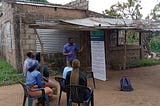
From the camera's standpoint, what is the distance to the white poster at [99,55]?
30.3 ft

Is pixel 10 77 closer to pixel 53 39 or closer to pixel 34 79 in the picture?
pixel 53 39

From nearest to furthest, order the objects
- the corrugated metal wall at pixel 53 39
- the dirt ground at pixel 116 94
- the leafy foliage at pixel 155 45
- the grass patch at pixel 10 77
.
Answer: the dirt ground at pixel 116 94 < the grass patch at pixel 10 77 < the corrugated metal wall at pixel 53 39 < the leafy foliage at pixel 155 45

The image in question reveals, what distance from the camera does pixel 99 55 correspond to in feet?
30.8

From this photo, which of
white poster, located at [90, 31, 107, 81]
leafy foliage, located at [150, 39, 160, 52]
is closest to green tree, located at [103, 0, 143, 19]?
leafy foliage, located at [150, 39, 160, 52]

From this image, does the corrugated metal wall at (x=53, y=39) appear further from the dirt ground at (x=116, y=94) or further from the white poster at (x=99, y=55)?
the dirt ground at (x=116, y=94)

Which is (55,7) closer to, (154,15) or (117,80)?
(117,80)

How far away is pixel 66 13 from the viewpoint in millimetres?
11984

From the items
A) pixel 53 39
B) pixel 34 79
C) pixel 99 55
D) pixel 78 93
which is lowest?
pixel 78 93

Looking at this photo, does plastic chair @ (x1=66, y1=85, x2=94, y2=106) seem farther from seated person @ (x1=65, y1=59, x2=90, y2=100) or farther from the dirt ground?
the dirt ground

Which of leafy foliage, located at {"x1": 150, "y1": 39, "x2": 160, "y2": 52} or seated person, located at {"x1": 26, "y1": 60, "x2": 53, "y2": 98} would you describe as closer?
seated person, located at {"x1": 26, "y1": 60, "x2": 53, "y2": 98}

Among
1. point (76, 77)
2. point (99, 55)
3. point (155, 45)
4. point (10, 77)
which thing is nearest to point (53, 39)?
point (10, 77)

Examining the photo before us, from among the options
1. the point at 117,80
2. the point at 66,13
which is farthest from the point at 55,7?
the point at 117,80

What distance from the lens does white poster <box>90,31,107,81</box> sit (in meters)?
9.24

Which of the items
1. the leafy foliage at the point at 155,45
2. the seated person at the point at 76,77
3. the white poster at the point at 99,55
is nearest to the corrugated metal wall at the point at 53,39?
the white poster at the point at 99,55
